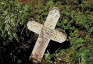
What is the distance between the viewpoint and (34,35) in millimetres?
5664

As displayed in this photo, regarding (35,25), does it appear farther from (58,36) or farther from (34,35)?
(34,35)

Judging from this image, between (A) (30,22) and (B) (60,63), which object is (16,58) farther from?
(B) (60,63)

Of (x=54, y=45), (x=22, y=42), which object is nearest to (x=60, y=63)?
(x=54, y=45)

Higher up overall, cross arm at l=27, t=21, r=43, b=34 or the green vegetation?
cross arm at l=27, t=21, r=43, b=34

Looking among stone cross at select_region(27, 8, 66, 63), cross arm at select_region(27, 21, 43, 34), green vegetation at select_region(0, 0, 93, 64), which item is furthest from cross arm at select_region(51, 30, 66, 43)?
green vegetation at select_region(0, 0, 93, 64)

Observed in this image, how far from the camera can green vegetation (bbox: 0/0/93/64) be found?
4508 millimetres

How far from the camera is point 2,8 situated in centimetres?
512

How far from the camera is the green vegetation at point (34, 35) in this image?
4.51 m

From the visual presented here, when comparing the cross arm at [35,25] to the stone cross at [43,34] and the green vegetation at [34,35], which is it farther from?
the green vegetation at [34,35]

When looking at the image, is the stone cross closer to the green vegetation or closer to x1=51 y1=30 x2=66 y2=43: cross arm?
x1=51 y1=30 x2=66 y2=43: cross arm

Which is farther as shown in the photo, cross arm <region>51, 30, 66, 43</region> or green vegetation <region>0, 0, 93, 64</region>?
cross arm <region>51, 30, 66, 43</region>

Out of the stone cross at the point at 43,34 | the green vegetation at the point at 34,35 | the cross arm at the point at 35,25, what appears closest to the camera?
the green vegetation at the point at 34,35

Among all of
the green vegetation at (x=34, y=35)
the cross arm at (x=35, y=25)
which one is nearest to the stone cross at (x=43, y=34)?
the cross arm at (x=35, y=25)

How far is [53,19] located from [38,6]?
319 centimetres
